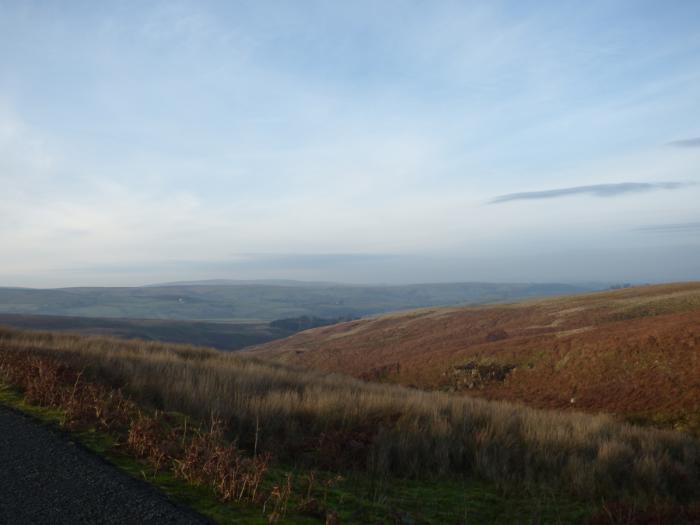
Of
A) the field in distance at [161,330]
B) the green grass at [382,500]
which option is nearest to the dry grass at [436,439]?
the green grass at [382,500]

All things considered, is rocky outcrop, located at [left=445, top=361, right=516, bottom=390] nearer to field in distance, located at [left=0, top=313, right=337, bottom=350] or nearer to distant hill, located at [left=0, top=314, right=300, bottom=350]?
distant hill, located at [left=0, top=314, right=300, bottom=350]

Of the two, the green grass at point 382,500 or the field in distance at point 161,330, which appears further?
the field in distance at point 161,330

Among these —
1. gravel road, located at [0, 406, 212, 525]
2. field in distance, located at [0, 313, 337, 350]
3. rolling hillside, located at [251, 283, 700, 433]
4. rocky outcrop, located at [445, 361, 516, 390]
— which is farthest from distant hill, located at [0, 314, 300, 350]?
gravel road, located at [0, 406, 212, 525]

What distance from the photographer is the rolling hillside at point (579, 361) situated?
18.3 m

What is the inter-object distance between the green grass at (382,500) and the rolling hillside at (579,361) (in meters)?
11.6

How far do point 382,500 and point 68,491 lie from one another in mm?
3346

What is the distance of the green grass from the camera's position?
503 cm

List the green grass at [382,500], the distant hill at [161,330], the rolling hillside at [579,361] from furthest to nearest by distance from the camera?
the distant hill at [161,330] < the rolling hillside at [579,361] < the green grass at [382,500]

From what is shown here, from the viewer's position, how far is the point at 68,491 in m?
5.06

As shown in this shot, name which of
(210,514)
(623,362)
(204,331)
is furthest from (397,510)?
(204,331)

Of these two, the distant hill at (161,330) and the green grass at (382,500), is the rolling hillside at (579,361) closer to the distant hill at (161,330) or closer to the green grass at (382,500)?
the green grass at (382,500)

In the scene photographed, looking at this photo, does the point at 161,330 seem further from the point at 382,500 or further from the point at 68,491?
the point at 382,500

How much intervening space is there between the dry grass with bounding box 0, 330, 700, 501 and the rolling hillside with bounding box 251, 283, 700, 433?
7856 millimetres

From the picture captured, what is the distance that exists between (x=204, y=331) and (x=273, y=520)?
5171 inches
